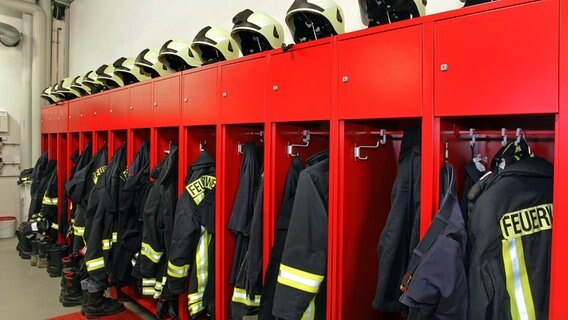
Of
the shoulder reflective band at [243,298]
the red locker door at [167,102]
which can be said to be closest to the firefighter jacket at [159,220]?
the red locker door at [167,102]

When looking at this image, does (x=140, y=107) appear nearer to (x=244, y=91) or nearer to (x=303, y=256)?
(x=244, y=91)

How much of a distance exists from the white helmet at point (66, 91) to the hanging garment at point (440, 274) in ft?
15.5

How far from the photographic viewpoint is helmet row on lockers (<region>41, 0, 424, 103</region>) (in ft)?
5.77

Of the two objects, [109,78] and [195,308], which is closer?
[195,308]

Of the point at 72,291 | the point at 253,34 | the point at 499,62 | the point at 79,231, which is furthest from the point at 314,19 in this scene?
the point at 72,291

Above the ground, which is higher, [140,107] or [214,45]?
[214,45]

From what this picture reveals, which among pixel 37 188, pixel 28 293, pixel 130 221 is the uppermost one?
pixel 37 188

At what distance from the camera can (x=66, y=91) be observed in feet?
16.4

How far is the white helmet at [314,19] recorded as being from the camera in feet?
6.16

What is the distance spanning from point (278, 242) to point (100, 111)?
2795 millimetres

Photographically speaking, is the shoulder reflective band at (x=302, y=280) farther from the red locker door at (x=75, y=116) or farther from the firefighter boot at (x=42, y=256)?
the firefighter boot at (x=42, y=256)

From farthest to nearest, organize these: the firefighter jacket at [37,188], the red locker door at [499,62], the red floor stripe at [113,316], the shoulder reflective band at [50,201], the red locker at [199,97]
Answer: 1. the firefighter jacket at [37,188]
2. the shoulder reflective band at [50,201]
3. the red floor stripe at [113,316]
4. the red locker at [199,97]
5. the red locker door at [499,62]

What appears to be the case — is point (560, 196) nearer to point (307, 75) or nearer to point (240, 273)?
point (307, 75)

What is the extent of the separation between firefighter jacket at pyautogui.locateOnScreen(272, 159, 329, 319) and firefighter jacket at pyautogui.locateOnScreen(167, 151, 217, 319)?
835mm
